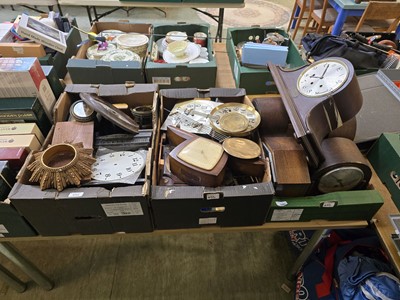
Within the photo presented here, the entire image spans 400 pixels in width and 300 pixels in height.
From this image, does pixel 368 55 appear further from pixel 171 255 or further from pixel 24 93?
pixel 24 93

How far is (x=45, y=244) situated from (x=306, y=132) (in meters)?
1.47

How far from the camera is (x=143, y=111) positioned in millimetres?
1070

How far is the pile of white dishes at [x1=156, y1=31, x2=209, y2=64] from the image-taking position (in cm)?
144

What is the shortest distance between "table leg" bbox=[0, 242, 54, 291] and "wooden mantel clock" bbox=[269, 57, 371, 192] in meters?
1.10

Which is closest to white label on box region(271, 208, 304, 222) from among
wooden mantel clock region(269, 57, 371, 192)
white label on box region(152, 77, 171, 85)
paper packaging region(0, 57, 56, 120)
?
wooden mantel clock region(269, 57, 371, 192)

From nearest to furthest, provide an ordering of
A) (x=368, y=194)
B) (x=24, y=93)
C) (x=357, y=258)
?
(x=368, y=194) → (x=24, y=93) → (x=357, y=258)

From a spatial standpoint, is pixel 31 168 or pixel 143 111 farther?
pixel 143 111

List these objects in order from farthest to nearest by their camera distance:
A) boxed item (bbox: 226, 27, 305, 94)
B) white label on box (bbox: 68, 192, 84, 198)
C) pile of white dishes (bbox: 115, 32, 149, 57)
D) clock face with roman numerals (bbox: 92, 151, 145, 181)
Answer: pile of white dishes (bbox: 115, 32, 149, 57) → boxed item (bbox: 226, 27, 305, 94) → clock face with roman numerals (bbox: 92, 151, 145, 181) → white label on box (bbox: 68, 192, 84, 198)

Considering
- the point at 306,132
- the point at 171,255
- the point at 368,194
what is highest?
the point at 306,132

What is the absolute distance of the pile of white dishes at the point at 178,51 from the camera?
4.73 feet

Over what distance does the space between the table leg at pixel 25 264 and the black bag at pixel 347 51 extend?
1.73 meters

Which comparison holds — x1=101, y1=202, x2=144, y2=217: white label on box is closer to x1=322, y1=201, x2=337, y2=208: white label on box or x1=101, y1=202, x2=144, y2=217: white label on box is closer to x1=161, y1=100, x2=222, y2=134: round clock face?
x1=161, y1=100, x2=222, y2=134: round clock face

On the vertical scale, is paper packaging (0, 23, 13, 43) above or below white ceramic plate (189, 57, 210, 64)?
above

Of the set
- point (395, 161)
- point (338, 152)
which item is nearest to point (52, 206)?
point (338, 152)
